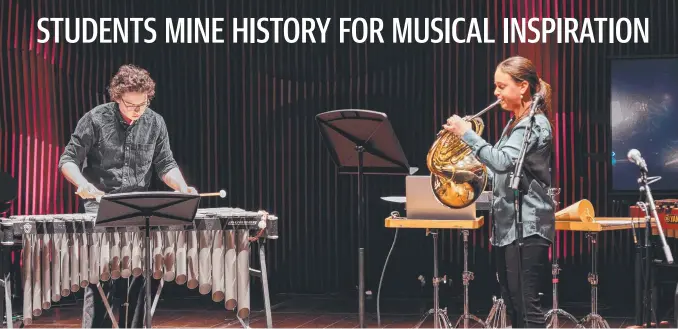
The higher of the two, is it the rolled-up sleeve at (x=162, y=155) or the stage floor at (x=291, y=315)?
the rolled-up sleeve at (x=162, y=155)

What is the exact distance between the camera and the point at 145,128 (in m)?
5.14

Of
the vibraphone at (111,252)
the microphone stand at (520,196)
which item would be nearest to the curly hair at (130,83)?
the vibraphone at (111,252)

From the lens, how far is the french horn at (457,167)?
171 inches

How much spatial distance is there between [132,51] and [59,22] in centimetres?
63

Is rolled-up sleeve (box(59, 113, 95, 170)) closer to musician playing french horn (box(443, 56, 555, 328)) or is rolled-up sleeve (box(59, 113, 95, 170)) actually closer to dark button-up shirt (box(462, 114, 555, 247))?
musician playing french horn (box(443, 56, 555, 328))

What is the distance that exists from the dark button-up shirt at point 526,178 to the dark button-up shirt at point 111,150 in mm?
1997

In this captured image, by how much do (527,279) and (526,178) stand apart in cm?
42

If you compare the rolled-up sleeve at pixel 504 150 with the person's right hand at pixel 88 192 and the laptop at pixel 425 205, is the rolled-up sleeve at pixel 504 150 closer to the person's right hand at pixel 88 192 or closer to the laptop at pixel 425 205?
the laptop at pixel 425 205

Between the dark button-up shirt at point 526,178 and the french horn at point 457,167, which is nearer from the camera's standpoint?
the dark button-up shirt at point 526,178

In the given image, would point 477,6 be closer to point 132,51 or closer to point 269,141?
point 269,141

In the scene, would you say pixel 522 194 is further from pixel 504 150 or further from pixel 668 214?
pixel 668 214

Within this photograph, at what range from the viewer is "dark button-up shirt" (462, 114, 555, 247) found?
12.7ft

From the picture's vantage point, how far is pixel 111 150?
5.04m

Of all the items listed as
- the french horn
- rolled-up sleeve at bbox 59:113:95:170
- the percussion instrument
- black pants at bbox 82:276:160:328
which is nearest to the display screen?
the percussion instrument
